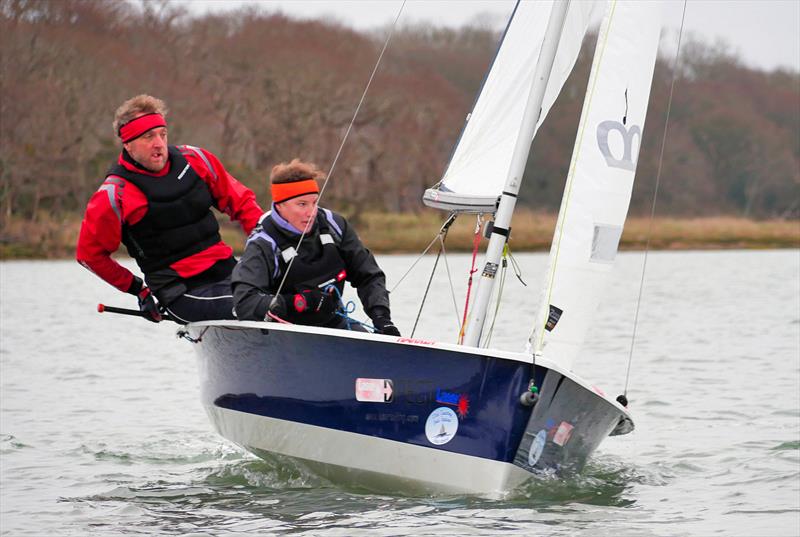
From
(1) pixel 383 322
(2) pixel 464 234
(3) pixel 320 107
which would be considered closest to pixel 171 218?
(1) pixel 383 322

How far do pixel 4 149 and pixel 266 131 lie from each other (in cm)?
988

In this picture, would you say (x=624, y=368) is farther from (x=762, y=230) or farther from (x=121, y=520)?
(x=762, y=230)

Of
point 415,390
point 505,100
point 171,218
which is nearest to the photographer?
point 415,390

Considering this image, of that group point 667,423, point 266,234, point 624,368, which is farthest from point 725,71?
point 266,234

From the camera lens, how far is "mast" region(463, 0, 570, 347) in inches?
235

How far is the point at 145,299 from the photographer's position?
6.77 meters

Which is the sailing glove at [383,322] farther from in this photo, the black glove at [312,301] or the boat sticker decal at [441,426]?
the boat sticker decal at [441,426]

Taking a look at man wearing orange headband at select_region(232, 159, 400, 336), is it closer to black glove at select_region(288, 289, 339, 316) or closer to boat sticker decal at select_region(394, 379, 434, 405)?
black glove at select_region(288, 289, 339, 316)

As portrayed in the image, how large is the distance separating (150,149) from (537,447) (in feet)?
8.22

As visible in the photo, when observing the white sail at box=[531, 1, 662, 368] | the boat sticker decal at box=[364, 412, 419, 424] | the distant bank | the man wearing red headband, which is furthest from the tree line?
the boat sticker decal at box=[364, 412, 419, 424]

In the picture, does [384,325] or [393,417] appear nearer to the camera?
[393,417]

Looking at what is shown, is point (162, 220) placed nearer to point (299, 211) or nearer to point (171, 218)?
point (171, 218)

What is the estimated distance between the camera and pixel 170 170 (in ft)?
21.8

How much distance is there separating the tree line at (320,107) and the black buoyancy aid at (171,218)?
90.6 ft
